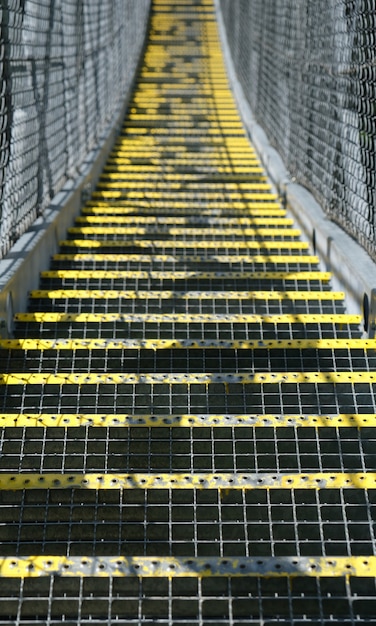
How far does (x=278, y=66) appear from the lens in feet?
26.4

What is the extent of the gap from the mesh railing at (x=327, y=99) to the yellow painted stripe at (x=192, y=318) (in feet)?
1.52

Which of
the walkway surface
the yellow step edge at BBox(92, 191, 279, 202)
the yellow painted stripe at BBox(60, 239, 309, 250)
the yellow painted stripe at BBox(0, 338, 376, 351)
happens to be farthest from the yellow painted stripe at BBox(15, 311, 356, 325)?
the yellow step edge at BBox(92, 191, 279, 202)

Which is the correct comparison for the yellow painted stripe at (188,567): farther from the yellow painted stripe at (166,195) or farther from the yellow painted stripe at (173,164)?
the yellow painted stripe at (173,164)

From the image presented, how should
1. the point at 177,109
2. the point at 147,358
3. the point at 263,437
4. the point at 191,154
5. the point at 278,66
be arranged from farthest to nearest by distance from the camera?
the point at 177,109
the point at 191,154
the point at 278,66
the point at 147,358
the point at 263,437

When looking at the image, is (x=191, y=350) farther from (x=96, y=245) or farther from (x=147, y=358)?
(x=96, y=245)

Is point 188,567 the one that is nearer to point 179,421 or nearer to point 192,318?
point 179,421

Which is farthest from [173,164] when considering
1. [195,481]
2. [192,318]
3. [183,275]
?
[195,481]

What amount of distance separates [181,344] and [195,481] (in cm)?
105

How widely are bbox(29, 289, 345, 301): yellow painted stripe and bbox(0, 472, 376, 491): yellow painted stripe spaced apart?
5.74 feet

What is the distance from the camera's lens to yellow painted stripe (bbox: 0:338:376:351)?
11.8ft

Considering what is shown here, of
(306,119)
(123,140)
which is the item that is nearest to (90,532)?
(306,119)

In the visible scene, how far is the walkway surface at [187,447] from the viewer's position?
2232 millimetres

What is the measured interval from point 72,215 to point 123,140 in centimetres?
400

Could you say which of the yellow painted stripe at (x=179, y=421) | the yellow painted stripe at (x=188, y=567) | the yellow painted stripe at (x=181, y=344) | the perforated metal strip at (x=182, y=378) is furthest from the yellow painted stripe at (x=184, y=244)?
the yellow painted stripe at (x=188, y=567)
